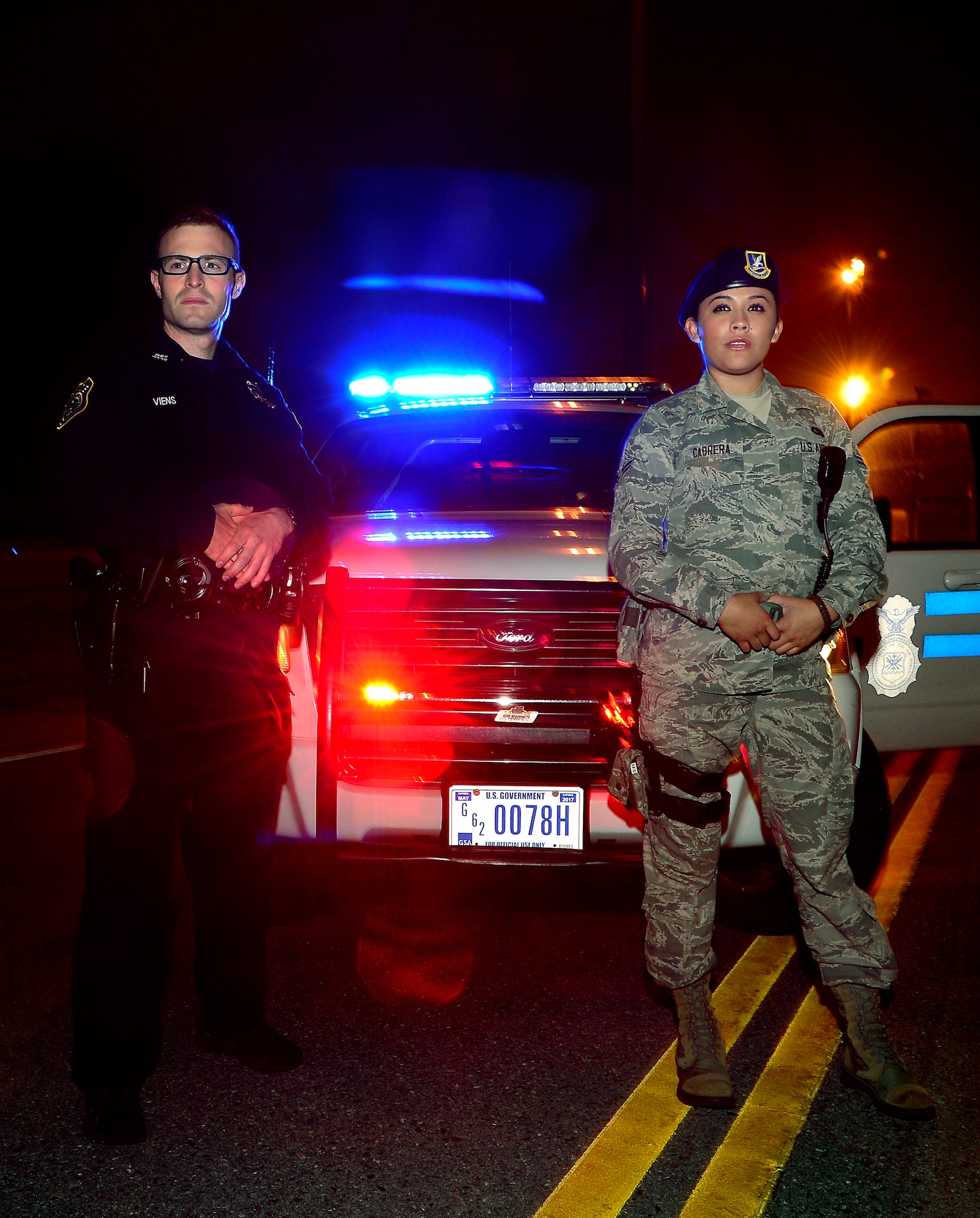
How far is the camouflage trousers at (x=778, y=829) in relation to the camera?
2879 mm

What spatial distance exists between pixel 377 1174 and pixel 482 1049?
2.21ft

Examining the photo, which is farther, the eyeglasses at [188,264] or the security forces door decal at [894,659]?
the security forces door decal at [894,659]

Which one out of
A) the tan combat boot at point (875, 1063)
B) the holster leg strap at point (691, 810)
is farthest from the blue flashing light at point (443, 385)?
the tan combat boot at point (875, 1063)

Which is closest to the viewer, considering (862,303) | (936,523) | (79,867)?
(79,867)

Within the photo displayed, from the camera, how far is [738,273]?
288 cm

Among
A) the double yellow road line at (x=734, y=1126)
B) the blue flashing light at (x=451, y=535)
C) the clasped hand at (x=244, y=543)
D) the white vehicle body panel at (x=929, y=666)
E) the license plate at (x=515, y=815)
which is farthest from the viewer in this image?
the white vehicle body panel at (x=929, y=666)

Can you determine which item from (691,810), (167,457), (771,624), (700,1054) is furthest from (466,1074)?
(167,457)

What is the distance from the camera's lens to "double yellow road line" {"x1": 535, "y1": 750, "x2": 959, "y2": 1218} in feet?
8.09

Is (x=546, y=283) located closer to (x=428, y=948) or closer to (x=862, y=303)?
(x=862, y=303)

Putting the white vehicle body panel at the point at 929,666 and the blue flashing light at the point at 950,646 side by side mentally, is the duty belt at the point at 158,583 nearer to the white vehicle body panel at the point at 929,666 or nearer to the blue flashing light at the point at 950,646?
the white vehicle body panel at the point at 929,666

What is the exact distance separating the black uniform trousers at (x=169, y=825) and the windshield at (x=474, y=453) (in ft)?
5.77

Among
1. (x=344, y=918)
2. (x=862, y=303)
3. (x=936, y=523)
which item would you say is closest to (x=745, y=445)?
(x=344, y=918)

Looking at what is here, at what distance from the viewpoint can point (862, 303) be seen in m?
31.0

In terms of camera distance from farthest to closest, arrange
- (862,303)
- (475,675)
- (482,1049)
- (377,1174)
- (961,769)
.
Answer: (862,303), (961,769), (475,675), (482,1049), (377,1174)
